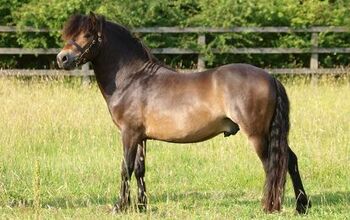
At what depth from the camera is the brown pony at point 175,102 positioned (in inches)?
263

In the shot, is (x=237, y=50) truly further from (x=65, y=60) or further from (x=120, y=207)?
(x=120, y=207)

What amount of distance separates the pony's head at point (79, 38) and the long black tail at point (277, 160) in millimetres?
1843

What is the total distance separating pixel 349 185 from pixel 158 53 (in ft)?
27.8

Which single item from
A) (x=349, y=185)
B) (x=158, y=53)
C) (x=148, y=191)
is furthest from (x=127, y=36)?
(x=158, y=53)

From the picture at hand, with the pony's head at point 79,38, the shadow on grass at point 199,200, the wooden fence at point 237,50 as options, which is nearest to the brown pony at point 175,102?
the pony's head at point 79,38

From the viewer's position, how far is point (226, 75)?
6828mm

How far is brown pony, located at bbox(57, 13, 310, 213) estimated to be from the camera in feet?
21.9

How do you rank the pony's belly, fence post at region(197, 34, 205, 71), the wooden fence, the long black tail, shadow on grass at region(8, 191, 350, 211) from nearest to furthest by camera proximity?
the long black tail, the pony's belly, shadow on grass at region(8, 191, 350, 211), the wooden fence, fence post at region(197, 34, 205, 71)

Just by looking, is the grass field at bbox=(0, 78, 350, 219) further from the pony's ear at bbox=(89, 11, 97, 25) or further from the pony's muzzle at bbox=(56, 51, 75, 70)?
the pony's ear at bbox=(89, 11, 97, 25)

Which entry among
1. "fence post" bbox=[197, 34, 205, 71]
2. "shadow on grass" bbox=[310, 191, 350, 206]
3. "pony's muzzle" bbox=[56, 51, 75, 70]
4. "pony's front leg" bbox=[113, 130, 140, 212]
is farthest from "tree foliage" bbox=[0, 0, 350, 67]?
"pony's front leg" bbox=[113, 130, 140, 212]

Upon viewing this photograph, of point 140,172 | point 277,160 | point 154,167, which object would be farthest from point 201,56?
point 277,160

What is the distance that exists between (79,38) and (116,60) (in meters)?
0.43

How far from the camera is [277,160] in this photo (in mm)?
6668

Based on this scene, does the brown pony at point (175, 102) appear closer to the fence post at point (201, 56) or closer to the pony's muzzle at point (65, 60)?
the pony's muzzle at point (65, 60)
